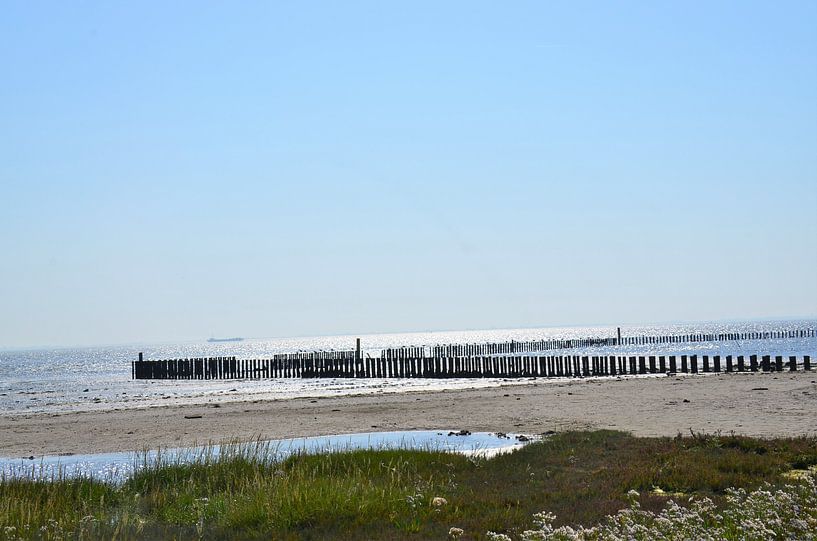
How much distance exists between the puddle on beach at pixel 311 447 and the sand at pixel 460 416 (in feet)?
3.38

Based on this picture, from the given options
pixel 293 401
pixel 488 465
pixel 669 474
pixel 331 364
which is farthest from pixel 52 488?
pixel 331 364

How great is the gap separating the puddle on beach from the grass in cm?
184

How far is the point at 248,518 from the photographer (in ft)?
30.0

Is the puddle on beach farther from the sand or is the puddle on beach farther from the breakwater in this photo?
the breakwater

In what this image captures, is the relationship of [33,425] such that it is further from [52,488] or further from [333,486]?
[333,486]

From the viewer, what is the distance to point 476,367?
56.1 m

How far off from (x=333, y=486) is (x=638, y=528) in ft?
13.6

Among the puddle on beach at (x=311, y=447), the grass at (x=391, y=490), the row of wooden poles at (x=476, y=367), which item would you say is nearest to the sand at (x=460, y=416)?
the puddle on beach at (x=311, y=447)

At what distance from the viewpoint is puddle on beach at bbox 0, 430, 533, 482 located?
50.6 ft

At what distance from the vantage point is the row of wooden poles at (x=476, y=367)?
45750 millimetres

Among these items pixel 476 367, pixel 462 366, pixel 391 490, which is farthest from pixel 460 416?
pixel 462 366

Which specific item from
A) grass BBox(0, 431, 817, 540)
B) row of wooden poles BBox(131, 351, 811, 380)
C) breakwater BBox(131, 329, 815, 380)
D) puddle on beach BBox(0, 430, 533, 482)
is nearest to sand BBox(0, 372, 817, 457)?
puddle on beach BBox(0, 430, 533, 482)

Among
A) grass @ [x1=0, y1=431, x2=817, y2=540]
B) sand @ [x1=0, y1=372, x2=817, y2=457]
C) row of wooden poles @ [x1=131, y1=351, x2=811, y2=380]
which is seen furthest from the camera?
row of wooden poles @ [x1=131, y1=351, x2=811, y2=380]

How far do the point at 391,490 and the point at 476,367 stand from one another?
152 feet
